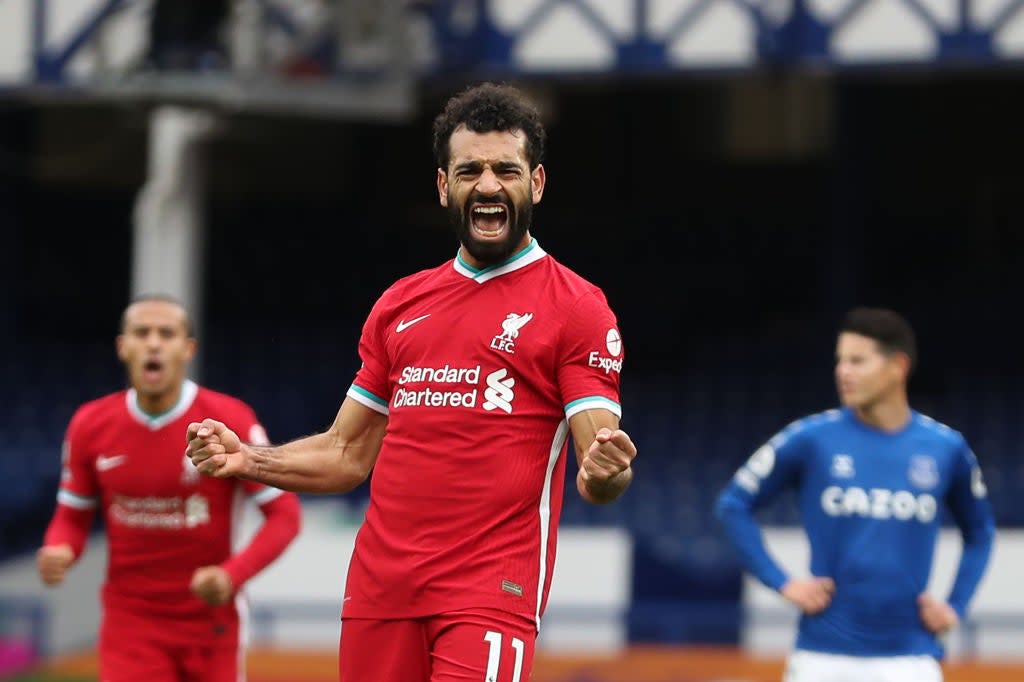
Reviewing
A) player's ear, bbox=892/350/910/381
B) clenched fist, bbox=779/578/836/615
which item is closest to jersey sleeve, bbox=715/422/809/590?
clenched fist, bbox=779/578/836/615

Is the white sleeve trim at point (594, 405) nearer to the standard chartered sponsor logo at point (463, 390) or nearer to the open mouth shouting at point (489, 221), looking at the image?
the standard chartered sponsor logo at point (463, 390)

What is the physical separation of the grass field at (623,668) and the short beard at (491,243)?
A: 8792 millimetres

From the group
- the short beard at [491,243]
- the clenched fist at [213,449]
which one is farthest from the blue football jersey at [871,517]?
the clenched fist at [213,449]

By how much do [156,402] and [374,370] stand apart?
8.06 ft

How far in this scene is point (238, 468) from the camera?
15.6 feet

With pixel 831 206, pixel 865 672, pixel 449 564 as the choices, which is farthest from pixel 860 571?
pixel 831 206

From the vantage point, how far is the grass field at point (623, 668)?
13.6 metres

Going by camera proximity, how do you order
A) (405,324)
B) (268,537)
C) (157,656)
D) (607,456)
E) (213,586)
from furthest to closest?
(268,537) < (157,656) < (213,586) < (405,324) < (607,456)

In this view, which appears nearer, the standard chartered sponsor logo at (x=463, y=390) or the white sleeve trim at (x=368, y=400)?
the standard chartered sponsor logo at (x=463, y=390)

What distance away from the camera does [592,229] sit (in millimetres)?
20781

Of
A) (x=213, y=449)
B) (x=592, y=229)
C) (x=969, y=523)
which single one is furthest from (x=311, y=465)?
(x=592, y=229)

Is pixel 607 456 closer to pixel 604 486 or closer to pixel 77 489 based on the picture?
pixel 604 486

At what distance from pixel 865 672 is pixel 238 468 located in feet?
9.32

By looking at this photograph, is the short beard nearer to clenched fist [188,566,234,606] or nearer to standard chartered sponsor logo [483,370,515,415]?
standard chartered sponsor logo [483,370,515,415]
